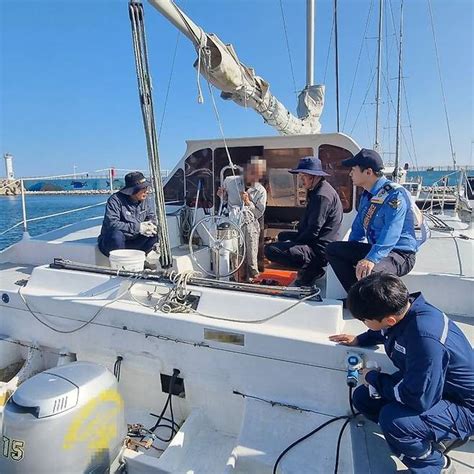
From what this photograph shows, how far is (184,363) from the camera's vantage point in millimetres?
2670

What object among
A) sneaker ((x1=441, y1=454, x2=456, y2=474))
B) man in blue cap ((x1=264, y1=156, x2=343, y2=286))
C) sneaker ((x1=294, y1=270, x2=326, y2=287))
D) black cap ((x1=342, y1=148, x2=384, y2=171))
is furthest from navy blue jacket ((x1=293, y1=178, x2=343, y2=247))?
sneaker ((x1=441, y1=454, x2=456, y2=474))

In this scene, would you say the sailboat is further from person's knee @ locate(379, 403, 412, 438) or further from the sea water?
the sea water

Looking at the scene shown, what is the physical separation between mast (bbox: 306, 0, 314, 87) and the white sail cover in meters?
0.55

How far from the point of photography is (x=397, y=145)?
54.4 feet

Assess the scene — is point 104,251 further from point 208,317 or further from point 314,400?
point 314,400

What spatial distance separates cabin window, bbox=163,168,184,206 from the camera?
17.9 ft

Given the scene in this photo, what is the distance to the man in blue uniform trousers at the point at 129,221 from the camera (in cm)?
383

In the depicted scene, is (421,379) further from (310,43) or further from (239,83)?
(310,43)

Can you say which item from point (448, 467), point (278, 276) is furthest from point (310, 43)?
point (448, 467)

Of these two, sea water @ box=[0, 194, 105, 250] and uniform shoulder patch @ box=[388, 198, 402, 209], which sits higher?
uniform shoulder patch @ box=[388, 198, 402, 209]

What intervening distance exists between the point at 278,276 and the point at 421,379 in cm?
293

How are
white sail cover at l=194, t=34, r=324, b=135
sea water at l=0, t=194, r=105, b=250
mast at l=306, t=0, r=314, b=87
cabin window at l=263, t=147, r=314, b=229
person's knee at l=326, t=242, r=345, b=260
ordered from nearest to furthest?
1. person's knee at l=326, t=242, r=345, b=260
2. white sail cover at l=194, t=34, r=324, b=135
3. cabin window at l=263, t=147, r=314, b=229
4. mast at l=306, t=0, r=314, b=87
5. sea water at l=0, t=194, r=105, b=250

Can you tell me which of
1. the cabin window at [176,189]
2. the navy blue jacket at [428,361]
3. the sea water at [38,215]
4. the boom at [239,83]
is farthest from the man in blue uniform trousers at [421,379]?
the sea water at [38,215]

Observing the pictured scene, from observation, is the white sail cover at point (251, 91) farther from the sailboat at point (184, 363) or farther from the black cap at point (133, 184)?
the black cap at point (133, 184)
